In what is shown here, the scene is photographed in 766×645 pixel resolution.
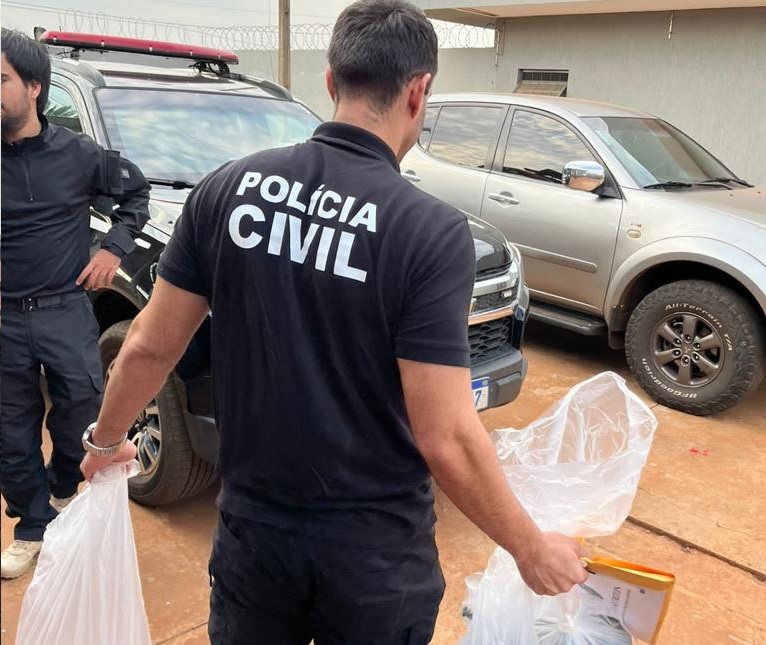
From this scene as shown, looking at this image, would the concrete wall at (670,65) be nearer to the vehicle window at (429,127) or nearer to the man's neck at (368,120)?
the vehicle window at (429,127)

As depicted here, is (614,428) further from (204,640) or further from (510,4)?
(510,4)

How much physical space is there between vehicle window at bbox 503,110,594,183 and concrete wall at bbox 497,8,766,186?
539cm

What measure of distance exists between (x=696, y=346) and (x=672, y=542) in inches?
64.8

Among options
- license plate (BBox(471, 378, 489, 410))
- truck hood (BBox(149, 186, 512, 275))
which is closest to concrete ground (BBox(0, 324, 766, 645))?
license plate (BBox(471, 378, 489, 410))

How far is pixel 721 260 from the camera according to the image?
4.36 m

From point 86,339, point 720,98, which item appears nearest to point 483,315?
point 86,339

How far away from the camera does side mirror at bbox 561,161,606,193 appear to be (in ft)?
15.5

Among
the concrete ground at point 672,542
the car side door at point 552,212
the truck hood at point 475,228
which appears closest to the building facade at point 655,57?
the car side door at point 552,212

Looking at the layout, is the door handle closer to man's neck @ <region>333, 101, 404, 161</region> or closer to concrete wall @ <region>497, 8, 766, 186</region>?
man's neck @ <region>333, 101, 404, 161</region>

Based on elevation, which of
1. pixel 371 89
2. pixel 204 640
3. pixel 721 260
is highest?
pixel 371 89

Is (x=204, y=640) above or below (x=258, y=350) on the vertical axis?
below

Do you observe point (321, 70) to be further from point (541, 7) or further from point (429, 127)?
point (429, 127)

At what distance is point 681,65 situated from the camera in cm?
1004

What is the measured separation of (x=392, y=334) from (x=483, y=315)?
2.15 m
